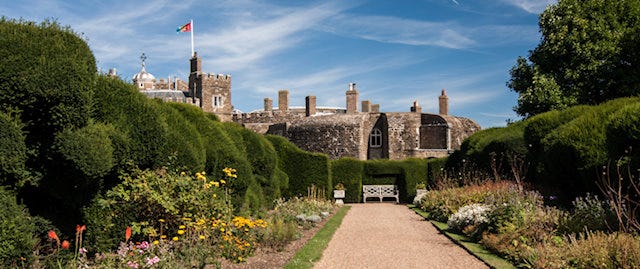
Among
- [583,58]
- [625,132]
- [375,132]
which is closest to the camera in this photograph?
[625,132]

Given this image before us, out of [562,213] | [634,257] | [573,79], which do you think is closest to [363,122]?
[573,79]

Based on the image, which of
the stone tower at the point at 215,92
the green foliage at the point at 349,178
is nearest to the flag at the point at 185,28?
the stone tower at the point at 215,92

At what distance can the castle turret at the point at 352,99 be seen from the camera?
133 feet

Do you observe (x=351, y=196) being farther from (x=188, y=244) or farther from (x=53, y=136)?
(x=53, y=136)

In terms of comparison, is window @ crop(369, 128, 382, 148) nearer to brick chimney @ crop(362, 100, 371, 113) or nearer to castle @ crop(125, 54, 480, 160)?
castle @ crop(125, 54, 480, 160)

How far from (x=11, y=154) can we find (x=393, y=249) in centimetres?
604

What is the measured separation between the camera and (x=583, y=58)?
2078 cm

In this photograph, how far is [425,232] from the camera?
12.1 meters

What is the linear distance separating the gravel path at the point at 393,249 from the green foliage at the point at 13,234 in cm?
357

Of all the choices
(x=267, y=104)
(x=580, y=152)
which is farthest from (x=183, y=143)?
(x=267, y=104)

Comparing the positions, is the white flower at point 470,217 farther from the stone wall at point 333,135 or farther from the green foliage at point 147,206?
the stone wall at point 333,135

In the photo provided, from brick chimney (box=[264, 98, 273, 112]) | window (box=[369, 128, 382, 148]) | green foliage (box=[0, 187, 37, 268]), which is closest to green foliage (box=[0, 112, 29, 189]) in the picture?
green foliage (box=[0, 187, 37, 268])

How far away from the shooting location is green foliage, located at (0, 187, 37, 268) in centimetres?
537

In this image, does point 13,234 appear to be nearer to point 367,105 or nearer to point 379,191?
point 379,191
